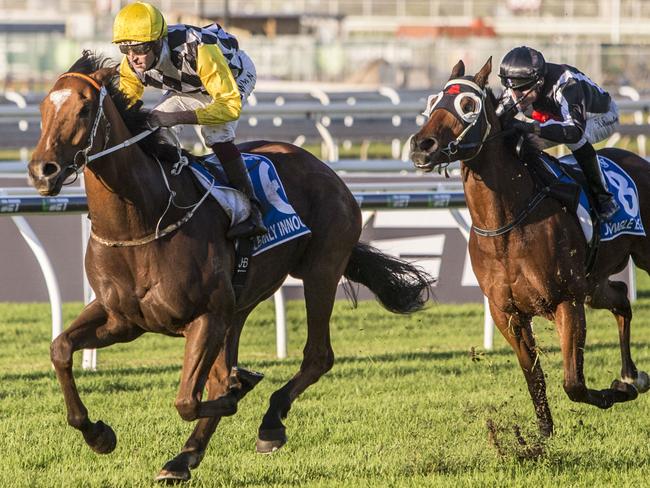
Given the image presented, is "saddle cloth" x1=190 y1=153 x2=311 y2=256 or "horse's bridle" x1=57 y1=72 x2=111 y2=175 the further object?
"saddle cloth" x1=190 y1=153 x2=311 y2=256

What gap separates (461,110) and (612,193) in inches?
45.9

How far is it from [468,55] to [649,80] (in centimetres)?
364

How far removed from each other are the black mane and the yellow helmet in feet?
0.36

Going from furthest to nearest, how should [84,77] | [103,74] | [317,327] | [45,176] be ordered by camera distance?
[317,327], [103,74], [84,77], [45,176]

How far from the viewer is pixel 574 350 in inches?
210

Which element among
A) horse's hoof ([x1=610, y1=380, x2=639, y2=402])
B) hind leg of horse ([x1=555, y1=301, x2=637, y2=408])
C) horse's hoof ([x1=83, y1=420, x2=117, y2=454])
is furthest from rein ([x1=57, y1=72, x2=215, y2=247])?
horse's hoof ([x1=610, y1=380, x2=639, y2=402])

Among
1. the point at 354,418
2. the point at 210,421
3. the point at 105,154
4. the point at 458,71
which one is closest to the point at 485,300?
the point at 354,418

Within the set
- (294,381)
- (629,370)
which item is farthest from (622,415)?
(294,381)

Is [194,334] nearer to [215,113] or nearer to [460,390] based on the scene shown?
[215,113]

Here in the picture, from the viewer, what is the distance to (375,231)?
8.79 meters

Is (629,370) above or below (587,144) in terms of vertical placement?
below

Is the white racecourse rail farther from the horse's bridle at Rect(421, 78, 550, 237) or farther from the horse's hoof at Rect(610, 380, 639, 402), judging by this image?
the horse's bridle at Rect(421, 78, 550, 237)

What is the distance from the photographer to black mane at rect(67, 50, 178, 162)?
4.62m

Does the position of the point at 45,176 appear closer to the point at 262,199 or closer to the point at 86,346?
the point at 86,346
